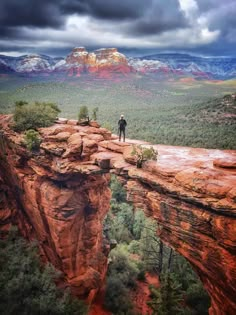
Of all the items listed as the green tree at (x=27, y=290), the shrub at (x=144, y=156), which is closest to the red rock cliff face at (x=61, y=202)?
the green tree at (x=27, y=290)

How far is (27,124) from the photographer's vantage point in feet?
72.0

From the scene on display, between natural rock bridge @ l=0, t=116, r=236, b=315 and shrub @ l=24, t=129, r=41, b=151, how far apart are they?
1.92 feet

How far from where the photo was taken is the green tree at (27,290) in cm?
1573

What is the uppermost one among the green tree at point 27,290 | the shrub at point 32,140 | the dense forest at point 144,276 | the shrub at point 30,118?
the shrub at point 30,118

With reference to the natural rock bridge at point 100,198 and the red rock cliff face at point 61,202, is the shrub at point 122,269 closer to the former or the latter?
the red rock cliff face at point 61,202

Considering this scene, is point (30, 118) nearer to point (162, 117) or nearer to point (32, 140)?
point (32, 140)

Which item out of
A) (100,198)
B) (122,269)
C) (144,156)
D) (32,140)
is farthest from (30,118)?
(122,269)

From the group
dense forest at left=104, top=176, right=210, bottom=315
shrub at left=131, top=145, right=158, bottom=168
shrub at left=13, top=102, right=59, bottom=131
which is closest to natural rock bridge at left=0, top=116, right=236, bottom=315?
shrub at left=131, top=145, right=158, bottom=168

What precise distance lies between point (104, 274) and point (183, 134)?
2573 cm

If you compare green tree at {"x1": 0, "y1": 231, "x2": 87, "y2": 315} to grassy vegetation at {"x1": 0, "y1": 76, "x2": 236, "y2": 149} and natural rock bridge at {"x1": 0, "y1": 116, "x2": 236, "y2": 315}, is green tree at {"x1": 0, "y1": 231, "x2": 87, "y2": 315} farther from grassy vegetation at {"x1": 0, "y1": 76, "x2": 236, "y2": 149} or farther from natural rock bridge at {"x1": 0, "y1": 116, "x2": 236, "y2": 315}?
grassy vegetation at {"x1": 0, "y1": 76, "x2": 236, "y2": 149}

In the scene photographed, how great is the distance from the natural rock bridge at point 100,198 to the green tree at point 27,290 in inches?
111

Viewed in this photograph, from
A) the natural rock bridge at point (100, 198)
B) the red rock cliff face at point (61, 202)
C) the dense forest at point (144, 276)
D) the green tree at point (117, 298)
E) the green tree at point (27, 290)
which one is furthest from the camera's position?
the green tree at point (117, 298)

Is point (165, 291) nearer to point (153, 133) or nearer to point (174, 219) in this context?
point (174, 219)

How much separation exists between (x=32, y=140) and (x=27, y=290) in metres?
10.1
